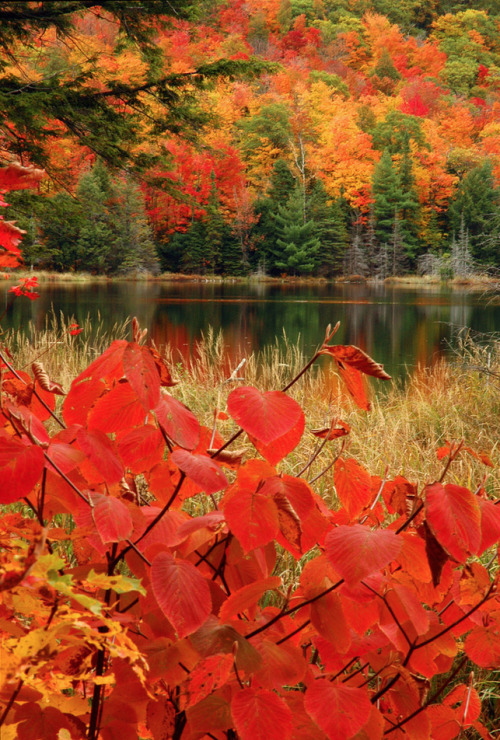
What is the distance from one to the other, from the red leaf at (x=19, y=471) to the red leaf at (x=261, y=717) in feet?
1.00

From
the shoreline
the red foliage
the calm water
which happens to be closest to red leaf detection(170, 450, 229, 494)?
the red foliage

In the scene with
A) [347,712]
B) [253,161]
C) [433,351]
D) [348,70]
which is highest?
[348,70]

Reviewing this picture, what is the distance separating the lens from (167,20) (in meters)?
7.06

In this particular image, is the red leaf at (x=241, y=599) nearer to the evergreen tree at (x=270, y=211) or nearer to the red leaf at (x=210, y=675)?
the red leaf at (x=210, y=675)

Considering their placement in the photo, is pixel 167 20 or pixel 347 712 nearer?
pixel 347 712

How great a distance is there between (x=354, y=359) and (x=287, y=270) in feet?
141

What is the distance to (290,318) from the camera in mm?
18266

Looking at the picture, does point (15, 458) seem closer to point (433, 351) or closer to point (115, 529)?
point (115, 529)

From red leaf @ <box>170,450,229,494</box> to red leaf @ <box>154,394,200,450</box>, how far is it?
0.02 metres

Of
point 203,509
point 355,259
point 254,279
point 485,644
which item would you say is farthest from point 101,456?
point 355,259

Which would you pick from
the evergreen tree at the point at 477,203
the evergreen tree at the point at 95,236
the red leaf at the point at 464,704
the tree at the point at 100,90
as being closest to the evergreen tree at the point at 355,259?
the evergreen tree at the point at 477,203

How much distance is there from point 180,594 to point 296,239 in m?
41.9

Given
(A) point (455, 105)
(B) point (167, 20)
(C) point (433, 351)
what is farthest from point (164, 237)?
(B) point (167, 20)

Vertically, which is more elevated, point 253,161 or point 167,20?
point 253,161
